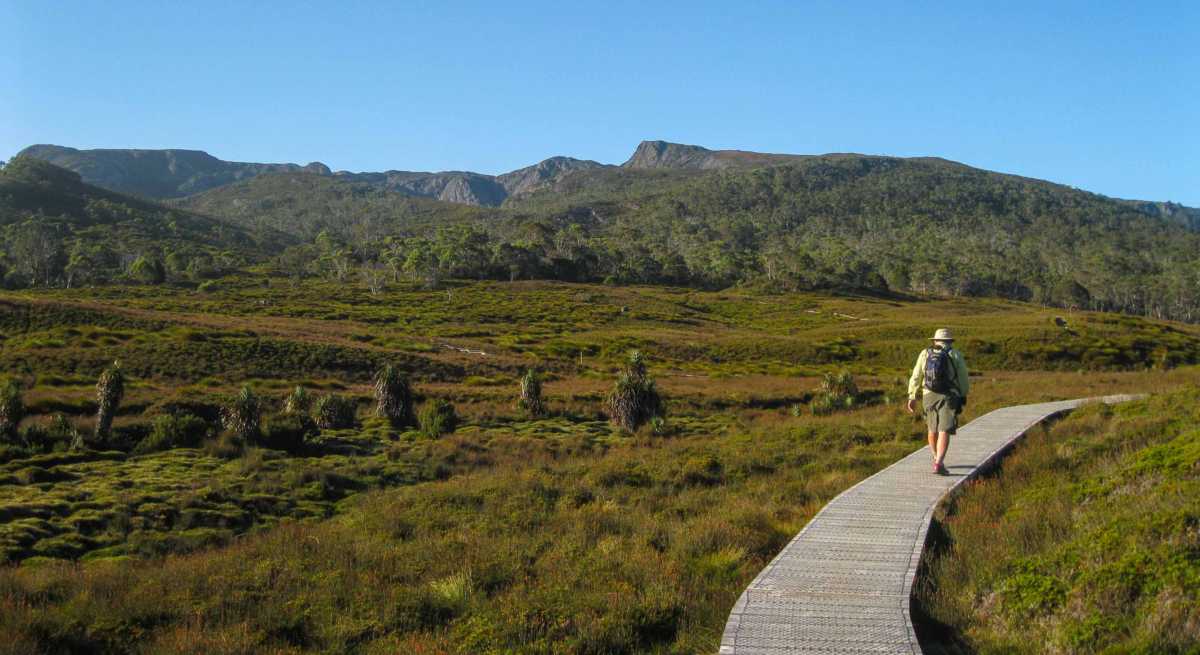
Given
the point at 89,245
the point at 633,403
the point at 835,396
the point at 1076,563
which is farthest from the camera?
the point at 89,245

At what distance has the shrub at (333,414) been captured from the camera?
26453 mm

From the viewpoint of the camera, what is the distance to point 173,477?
1694cm

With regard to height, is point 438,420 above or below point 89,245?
below

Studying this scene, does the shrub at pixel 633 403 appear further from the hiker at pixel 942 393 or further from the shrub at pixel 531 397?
the hiker at pixel 942 393

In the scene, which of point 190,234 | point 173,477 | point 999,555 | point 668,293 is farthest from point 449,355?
point 190,234

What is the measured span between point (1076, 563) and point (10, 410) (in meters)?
24.0

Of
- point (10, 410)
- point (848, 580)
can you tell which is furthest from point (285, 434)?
point (848, 580)

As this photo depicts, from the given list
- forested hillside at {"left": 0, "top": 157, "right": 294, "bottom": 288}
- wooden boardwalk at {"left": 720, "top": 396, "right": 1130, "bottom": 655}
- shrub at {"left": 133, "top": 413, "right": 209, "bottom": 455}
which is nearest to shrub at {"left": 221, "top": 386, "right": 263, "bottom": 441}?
shrub at {"left": 133, "top": 413, "right": 209, "bottom": 455}

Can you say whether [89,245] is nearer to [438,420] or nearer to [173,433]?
[173,433]

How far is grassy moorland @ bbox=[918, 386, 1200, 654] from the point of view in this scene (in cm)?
489

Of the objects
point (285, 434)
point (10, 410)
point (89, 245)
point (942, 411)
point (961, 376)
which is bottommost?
point (285, 434)

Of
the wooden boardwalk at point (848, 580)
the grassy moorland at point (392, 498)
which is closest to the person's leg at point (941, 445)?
the wooden boardwalk at point (848, 580)

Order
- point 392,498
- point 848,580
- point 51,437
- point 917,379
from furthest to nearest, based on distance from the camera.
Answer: point 51,437 → point 392,498 → point 917,379 → point 848,580

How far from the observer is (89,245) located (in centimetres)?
14262
